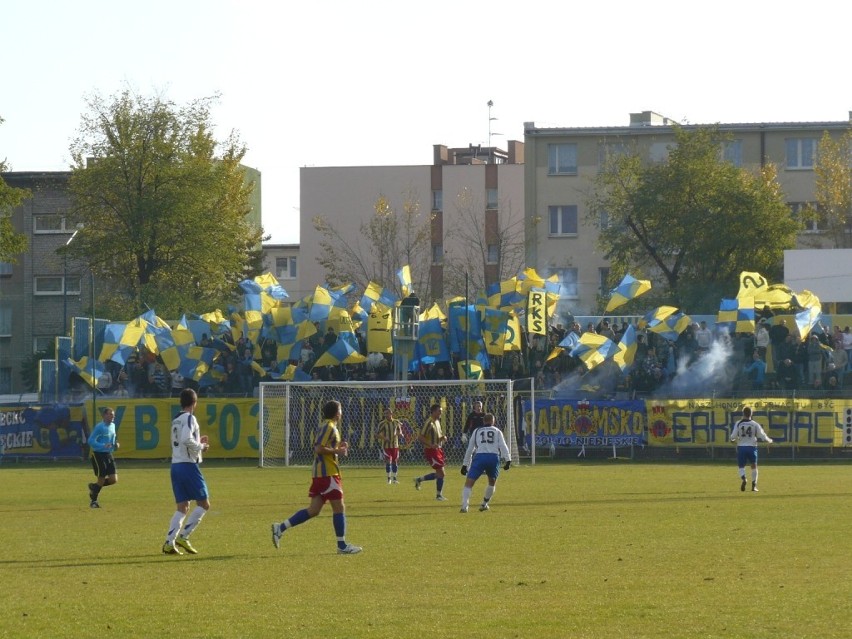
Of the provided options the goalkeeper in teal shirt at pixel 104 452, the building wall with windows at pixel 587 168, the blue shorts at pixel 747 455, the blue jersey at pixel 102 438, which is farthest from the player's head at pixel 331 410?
the building wall with windows at pixel 587 168

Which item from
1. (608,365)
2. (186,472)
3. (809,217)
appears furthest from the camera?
(809,217)

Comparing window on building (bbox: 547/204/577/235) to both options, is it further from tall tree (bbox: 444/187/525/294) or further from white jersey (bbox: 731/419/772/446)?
white jersey (bbox: 731/419/772/446)

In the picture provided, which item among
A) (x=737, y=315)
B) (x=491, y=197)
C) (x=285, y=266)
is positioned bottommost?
(x=737, y=315)

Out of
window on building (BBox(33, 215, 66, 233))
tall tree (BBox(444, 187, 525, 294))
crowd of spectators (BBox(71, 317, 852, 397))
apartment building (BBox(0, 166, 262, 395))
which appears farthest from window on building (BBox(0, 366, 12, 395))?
tall tree (BBox(444, 187, 525, 294))

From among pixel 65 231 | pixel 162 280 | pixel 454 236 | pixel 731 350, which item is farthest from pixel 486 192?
pixel 731 350

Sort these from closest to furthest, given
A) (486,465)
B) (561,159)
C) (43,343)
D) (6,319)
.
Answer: (486,465), (6,319), (43,343), (561,159)

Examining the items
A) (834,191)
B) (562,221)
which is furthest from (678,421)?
(562,221)

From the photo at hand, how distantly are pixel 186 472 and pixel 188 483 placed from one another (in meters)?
0.14

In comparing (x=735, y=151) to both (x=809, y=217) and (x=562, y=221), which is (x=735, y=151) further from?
(x=809, y=217)

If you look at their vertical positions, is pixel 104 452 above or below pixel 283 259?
below

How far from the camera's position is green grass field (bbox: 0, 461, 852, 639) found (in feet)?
38.2

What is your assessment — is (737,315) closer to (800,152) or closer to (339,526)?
(339,526)

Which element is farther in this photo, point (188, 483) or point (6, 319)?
point (6, 319)

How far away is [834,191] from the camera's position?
7631cm
